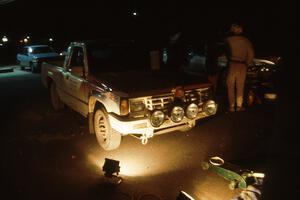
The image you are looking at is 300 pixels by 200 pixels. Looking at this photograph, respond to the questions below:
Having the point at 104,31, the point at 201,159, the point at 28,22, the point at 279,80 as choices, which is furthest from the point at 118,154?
the point at 28,22

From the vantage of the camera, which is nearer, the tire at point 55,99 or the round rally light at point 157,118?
the round rally light at point 157,118

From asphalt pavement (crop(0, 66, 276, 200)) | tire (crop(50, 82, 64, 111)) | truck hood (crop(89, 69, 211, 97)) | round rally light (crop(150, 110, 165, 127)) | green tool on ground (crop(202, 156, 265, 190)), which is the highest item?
truck hood (crop(89, 69, 211, 97))

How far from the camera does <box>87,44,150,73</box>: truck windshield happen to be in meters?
6.29

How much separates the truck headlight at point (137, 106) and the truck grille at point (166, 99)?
0.09 meters

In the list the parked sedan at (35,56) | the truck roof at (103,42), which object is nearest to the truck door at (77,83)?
the truck roof at (103,42)

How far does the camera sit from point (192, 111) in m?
5.55

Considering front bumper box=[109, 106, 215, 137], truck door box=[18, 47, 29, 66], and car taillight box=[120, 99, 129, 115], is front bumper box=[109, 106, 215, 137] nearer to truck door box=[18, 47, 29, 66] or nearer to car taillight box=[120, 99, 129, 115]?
car taillight box=[120, 99, 129, 115]

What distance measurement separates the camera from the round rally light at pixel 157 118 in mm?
5109

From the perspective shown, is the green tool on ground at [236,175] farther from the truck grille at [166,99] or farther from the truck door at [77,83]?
the truck door at [77,83]

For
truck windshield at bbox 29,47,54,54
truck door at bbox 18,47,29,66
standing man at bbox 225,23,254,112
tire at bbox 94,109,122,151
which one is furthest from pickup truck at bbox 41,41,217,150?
truck door at bbox 18,47,29,66

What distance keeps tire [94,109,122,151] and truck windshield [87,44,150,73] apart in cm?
92

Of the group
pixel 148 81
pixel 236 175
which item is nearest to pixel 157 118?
pixel 148 81

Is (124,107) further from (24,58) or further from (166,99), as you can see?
(24,58)

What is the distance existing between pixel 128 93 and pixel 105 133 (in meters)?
1.21
